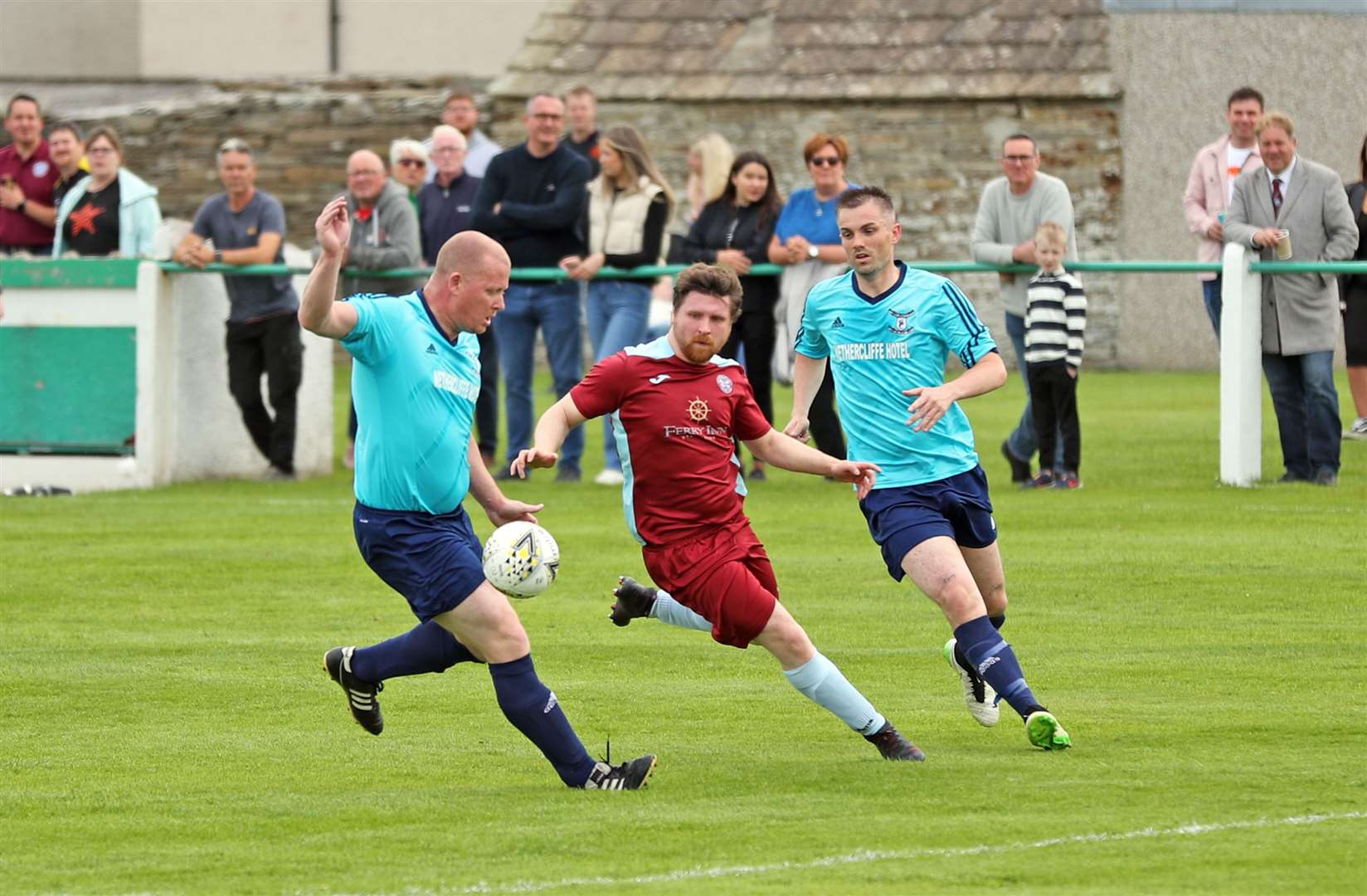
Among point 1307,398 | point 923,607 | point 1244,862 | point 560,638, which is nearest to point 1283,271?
point 1307,398

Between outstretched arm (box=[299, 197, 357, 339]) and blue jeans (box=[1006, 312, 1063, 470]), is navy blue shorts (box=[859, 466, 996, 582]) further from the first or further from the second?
blue jeans (box=[1006, 312, 1063, 470])

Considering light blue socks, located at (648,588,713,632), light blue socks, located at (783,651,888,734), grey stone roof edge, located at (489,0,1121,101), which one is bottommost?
light blue socks, located at (783,651,888,734)

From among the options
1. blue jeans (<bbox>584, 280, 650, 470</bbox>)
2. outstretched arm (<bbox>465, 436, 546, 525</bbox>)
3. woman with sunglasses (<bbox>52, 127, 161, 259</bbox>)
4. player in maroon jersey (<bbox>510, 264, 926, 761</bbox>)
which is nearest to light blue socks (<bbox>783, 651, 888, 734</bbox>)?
player in maroon jersey (<bbox>510, 264, 926, 761</bbox>)

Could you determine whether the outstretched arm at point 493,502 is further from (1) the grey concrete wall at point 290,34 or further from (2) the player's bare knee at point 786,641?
(1) the grey concrete wall at point 290,34

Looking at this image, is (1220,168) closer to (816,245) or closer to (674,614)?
(816,245)

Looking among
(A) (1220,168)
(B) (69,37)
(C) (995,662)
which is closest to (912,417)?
(C) (995,662)

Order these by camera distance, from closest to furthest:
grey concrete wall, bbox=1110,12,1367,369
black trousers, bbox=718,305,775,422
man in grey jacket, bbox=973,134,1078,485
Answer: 1. man in grey jacket, bbox=973,134,1078,485
2. black trousers, bbox=718,305,775,422
3. grey concrete wall, bbox=1110,12,1367,369

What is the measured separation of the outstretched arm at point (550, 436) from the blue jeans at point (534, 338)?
8.16 metres

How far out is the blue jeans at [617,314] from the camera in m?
15.6

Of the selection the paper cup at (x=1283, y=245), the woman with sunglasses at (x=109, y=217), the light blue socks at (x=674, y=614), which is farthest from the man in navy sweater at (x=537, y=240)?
the light blue socks at (x=674, y=614)

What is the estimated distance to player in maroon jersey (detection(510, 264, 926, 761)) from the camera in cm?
736

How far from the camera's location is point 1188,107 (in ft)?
81.4

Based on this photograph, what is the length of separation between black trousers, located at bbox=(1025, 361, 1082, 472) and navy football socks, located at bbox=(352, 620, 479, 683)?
24.8ft

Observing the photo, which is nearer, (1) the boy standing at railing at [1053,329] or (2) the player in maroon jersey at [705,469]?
(2) the player in maroon jersey at [705,469]
